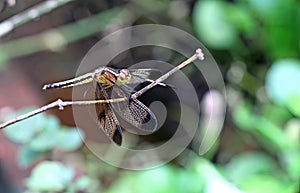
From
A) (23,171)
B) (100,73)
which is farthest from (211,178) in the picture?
(23,171)

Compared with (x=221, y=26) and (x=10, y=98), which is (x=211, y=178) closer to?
(x=221, y=26)

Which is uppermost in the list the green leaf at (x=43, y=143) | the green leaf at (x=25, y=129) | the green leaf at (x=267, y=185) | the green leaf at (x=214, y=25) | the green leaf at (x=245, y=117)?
the green leaf at (x=214, y=25)

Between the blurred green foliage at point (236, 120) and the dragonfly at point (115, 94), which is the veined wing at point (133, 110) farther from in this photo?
the blurred green foliage at point (236, 120)

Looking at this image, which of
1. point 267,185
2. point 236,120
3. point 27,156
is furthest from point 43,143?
point 236,120

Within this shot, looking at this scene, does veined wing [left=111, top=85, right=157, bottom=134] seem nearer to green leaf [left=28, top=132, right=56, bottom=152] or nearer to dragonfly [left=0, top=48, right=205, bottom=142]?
dragonfly [left=0, top=48, right=205, bottom=142]

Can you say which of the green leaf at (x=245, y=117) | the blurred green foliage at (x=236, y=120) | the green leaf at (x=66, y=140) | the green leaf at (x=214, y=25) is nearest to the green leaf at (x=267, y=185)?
the blurred green foliage at (x=236, y=120)
